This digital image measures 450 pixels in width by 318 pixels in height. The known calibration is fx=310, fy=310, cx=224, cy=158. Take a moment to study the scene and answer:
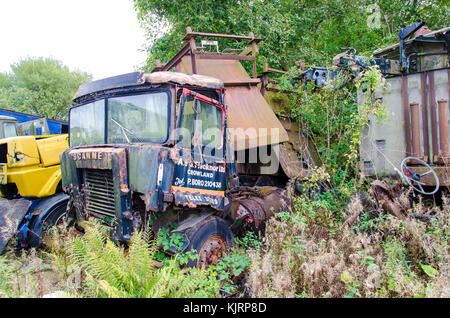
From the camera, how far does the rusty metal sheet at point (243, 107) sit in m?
5.55

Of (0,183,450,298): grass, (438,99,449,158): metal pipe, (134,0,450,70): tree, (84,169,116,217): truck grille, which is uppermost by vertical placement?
(134,0,450,70): tree

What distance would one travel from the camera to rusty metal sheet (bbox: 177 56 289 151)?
5.55m

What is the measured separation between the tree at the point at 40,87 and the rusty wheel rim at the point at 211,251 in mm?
24599

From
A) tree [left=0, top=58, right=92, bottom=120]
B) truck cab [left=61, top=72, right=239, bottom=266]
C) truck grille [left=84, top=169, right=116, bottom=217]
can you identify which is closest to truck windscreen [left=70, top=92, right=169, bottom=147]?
truck cab [left=61, top=72, right=239, bottom=266]

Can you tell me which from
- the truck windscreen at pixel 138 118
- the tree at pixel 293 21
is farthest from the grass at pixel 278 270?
the tree at pixel 293 21

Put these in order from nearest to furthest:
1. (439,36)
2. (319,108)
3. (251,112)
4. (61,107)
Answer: (439,36), (251,112), (319,108), (61,107)

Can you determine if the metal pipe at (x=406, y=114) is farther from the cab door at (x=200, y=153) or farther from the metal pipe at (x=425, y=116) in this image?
the cab door at (x=200, y=153)

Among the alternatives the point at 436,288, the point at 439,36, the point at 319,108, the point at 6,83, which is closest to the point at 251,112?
the point at 319,108

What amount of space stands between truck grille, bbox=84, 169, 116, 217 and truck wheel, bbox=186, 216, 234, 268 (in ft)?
3.42

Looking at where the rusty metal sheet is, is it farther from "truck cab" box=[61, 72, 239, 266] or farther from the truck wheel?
the truck wheel

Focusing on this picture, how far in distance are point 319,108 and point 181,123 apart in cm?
423

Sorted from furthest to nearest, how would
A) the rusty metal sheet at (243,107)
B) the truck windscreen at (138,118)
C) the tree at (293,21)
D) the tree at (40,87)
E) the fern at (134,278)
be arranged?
1. the tree at (40,87)
2. the tree at (293,21)
3. the rusty metal sheet at (243,107)
4. the truck windscreen at (138,118)
5. the fern at (134,278)
